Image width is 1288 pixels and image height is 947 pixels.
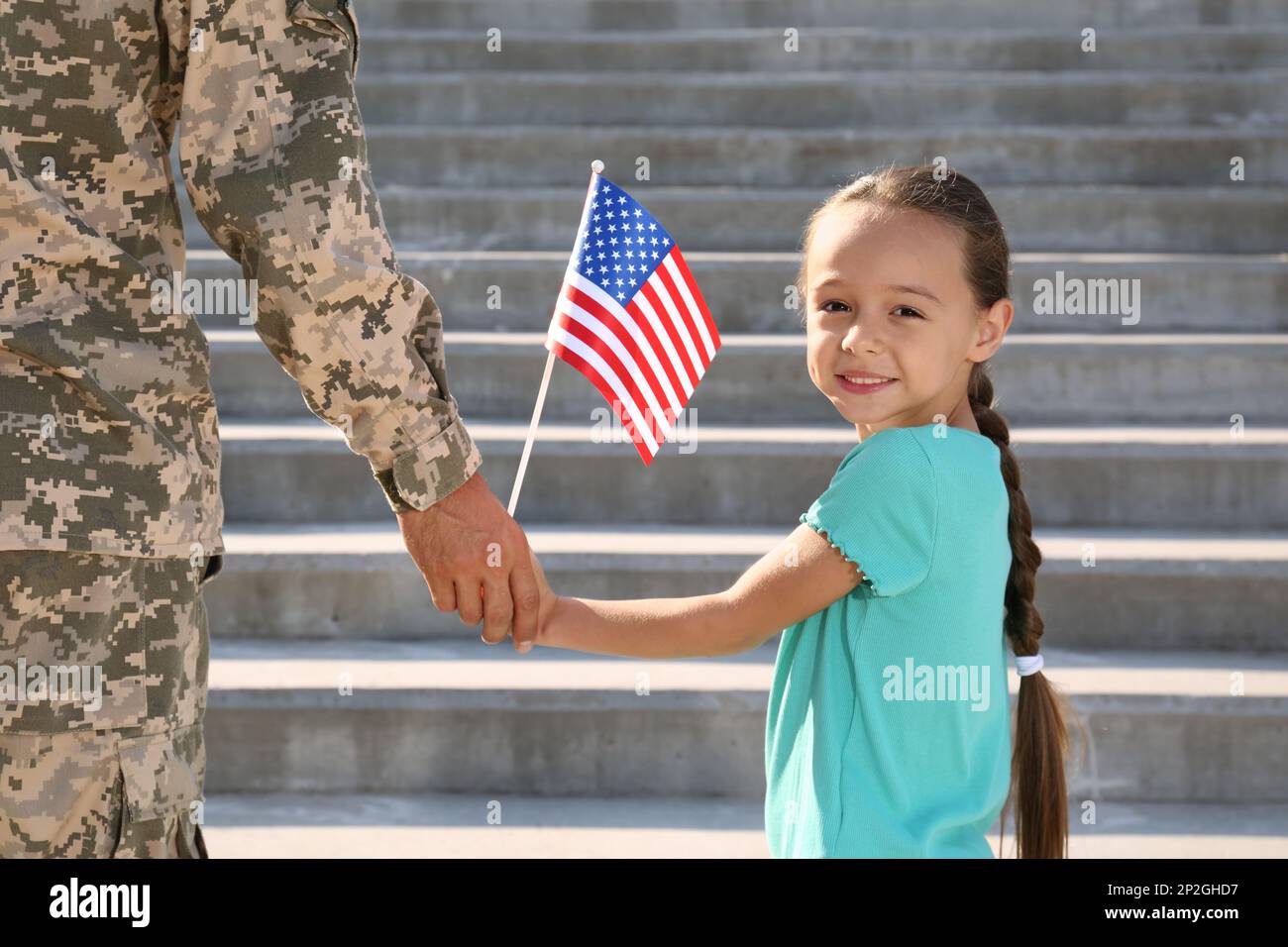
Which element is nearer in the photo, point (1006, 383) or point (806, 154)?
point (1006, 383)

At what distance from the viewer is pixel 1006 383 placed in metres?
3.86

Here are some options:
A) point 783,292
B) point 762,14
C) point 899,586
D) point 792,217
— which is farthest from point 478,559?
point 762,14

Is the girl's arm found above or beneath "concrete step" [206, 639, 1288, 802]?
above

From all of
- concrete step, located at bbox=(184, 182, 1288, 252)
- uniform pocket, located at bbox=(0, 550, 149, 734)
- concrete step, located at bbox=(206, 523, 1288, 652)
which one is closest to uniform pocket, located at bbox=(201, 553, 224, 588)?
uniform pocket, located at bbox=(0, 550, 149, 734)

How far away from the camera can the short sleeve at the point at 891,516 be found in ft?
4.93

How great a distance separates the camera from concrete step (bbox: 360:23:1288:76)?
5.05 meters

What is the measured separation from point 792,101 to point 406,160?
4.10 ft

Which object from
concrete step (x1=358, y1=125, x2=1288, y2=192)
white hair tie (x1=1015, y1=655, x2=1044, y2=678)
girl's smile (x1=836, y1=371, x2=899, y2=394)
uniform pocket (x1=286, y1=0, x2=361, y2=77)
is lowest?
white hair tie (x1=1015, y1=655, x2=1044, y2=678)

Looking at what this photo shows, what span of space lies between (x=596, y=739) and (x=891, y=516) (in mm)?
1547

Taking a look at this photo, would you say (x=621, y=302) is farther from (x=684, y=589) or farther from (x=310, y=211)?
(x=684, y=589)
